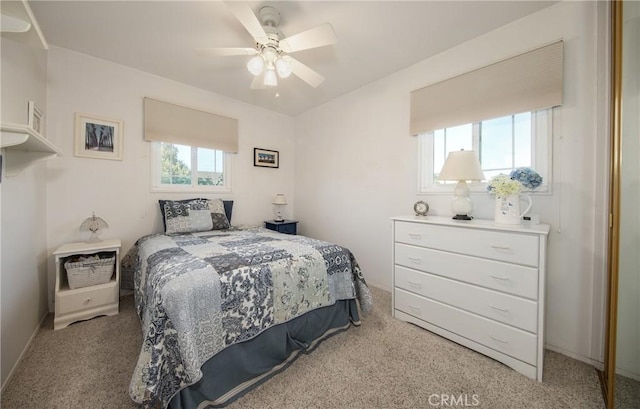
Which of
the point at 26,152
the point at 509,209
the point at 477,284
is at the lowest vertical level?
the point at 477,284

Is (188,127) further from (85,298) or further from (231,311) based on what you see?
(231,311)

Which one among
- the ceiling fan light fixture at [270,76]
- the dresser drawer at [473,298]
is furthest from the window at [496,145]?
the ceiling fan light fixture at [270,76]

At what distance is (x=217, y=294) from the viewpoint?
1312 mm

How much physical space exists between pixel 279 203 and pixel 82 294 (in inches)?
92.6

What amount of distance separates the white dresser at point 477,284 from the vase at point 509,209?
88 mm

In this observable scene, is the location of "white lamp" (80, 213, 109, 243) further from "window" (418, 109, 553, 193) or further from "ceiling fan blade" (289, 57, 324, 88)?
"window" (418, 109, 553, 193)

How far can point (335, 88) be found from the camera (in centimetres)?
306

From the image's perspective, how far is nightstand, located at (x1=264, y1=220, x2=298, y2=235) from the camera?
358 centimetres

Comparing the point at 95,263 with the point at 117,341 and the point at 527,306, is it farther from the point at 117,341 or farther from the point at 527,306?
the point at 527,306

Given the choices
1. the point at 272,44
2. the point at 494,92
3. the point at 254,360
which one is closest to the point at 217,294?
the point at 254,360

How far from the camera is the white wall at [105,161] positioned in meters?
2.29

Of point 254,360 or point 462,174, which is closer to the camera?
point 254,360

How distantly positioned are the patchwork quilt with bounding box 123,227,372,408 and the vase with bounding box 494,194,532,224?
117 cm

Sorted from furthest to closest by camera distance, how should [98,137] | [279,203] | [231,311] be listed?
[279,203]
[98,137]
[231,311]
